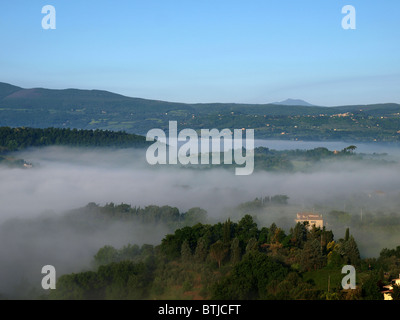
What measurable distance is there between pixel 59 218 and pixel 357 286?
5224 centimetres

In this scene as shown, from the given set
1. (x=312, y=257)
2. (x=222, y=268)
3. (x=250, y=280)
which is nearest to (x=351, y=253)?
(x=312, y=257)

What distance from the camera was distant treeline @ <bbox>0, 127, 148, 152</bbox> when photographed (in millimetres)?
114250

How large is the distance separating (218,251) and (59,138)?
96.3 meters

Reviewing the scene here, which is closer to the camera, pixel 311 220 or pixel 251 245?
pixel 251 245

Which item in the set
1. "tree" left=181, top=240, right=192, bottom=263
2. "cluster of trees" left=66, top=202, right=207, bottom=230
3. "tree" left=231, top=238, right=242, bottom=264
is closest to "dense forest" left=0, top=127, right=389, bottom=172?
"cluster of trees" left=66, top=202, right=207, bottom=230

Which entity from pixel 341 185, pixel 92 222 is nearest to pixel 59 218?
pixel 92 222

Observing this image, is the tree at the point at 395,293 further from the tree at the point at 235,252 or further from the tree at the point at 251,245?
the tree at the point at 235,252

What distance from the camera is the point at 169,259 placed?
4162 cm

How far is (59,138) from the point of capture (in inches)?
5030

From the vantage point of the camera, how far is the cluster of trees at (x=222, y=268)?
32344 mm

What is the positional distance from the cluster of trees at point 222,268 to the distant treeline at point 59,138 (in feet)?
250

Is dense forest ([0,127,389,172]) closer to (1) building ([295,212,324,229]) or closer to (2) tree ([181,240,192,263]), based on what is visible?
(1) building ([295,212,324,229])

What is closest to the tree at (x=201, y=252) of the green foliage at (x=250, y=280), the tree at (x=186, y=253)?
the tree at (x=186, y=253)

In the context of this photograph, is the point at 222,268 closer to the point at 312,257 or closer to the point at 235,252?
the point at 235,252
